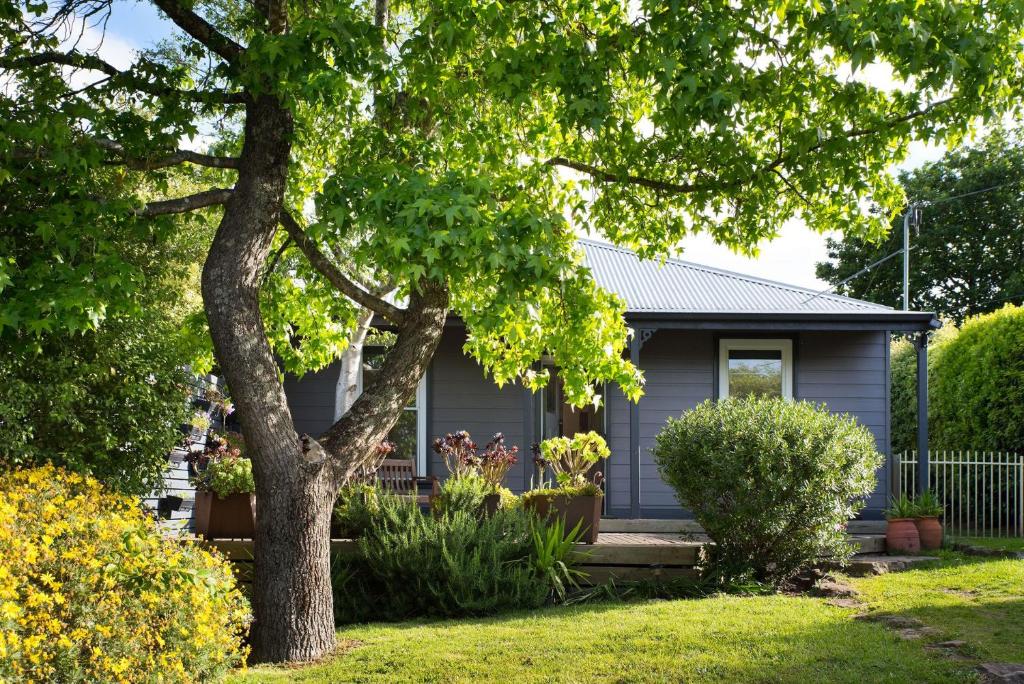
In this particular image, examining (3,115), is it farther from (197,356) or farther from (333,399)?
(333,399)

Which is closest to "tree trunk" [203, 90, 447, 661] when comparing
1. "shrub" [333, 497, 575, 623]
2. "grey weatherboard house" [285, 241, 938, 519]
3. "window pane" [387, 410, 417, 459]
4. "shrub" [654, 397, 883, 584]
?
"shrub" [333, 497, 575, 623]

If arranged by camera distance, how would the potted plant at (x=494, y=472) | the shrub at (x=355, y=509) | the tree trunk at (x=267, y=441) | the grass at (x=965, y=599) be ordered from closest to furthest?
the tree trunk at (x=267, y=441)
the grass at (x=965, y=599)
the shrub at (x=355, y=509)
the potted plant at (x=494, y=472)

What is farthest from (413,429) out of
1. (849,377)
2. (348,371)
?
(849,377)

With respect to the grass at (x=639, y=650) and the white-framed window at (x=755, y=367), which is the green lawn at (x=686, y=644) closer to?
the grass at (x=639, y=650)

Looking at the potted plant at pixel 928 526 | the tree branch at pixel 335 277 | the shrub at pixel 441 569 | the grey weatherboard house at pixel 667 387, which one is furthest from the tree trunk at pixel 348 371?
the potted plant at pixel 928 526

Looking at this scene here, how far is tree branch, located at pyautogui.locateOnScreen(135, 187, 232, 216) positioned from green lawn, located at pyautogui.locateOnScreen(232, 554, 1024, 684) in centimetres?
335

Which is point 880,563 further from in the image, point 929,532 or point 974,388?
point 974,388

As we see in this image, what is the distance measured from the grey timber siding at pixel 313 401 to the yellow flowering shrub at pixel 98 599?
7485 mm

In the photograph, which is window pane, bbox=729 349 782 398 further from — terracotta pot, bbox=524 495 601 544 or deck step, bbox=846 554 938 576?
terracotta pot, bbox=524 495 601 544

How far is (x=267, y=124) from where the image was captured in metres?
7.16

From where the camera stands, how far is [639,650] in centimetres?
677

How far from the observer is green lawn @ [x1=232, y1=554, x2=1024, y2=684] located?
→ 6246 mm

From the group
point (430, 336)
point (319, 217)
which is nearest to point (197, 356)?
point (430, 336)

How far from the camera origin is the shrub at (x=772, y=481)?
8.95 meters
